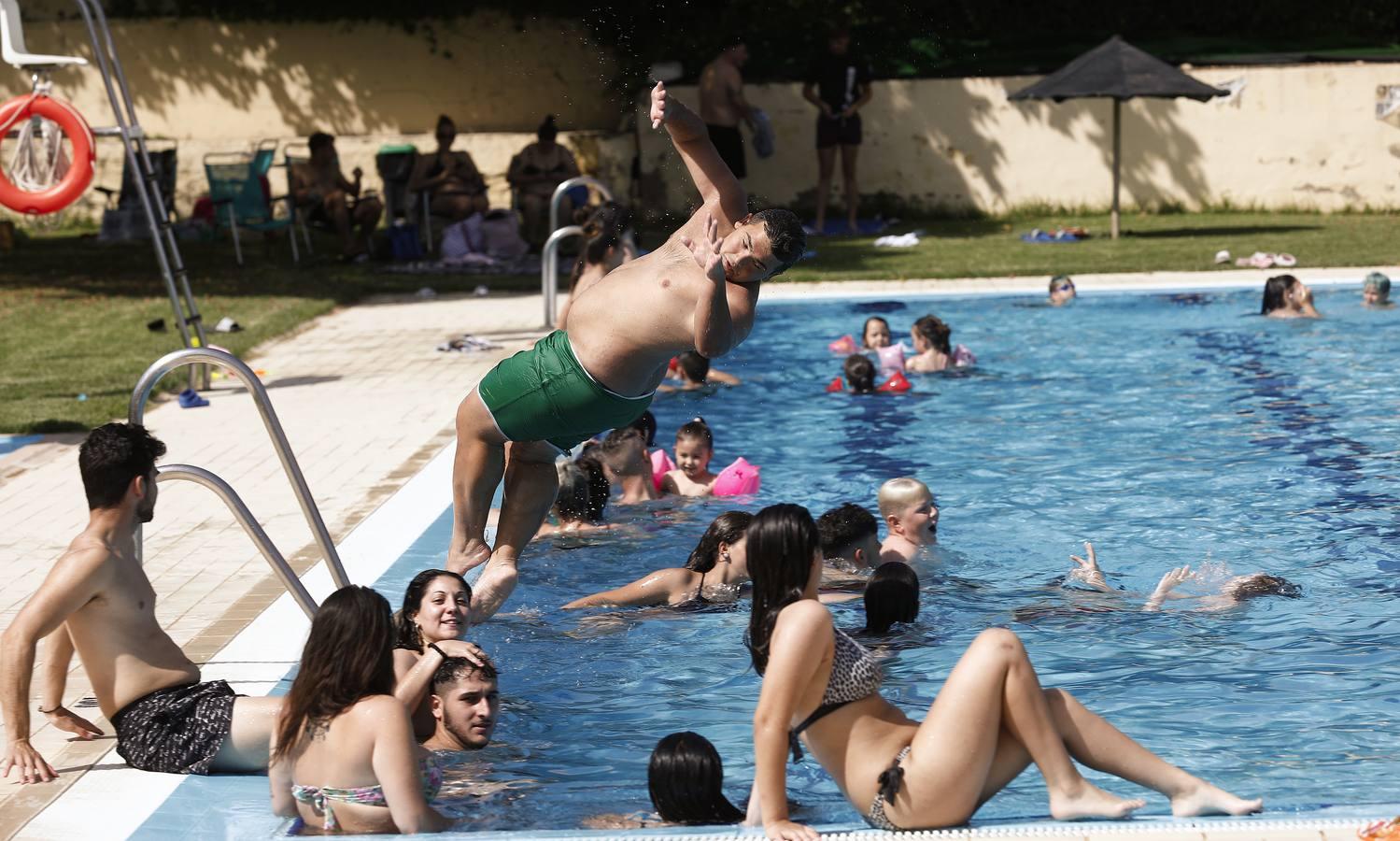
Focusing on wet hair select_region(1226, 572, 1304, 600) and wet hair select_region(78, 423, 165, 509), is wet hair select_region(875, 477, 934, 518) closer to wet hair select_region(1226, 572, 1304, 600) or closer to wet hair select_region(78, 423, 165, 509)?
wet hair select_region(1226, 572, 1304, 600)

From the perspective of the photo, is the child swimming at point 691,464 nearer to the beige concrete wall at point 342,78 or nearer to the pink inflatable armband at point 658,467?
the pink inflatable armband at point 658,467

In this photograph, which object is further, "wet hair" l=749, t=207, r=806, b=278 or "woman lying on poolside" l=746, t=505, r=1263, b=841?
"wet hair" l=749, t=207, r=806, b=278

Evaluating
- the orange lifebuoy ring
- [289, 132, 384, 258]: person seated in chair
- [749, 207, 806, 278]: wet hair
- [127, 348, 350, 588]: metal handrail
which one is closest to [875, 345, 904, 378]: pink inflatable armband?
the orange lifebuoy ring

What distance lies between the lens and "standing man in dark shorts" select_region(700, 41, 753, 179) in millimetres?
19109

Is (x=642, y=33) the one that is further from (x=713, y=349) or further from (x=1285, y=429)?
(x=713, y=349)

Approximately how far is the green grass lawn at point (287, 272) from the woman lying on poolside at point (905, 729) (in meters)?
7.26

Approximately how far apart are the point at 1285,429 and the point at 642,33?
14188 mm

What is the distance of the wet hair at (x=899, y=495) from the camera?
735cm

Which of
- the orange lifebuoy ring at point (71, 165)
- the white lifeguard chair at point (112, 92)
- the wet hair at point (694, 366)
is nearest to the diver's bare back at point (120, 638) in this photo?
the white lifeguard chair at point (112, 92)

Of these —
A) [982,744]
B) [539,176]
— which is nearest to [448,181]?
[539,176]

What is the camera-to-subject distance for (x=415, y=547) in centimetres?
741

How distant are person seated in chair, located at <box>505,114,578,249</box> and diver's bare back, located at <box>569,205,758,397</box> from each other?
42.1 ft

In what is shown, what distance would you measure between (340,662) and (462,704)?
95 centimetres

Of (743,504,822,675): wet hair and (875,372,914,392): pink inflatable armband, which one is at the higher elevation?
(743,504,822,675): wet hair
